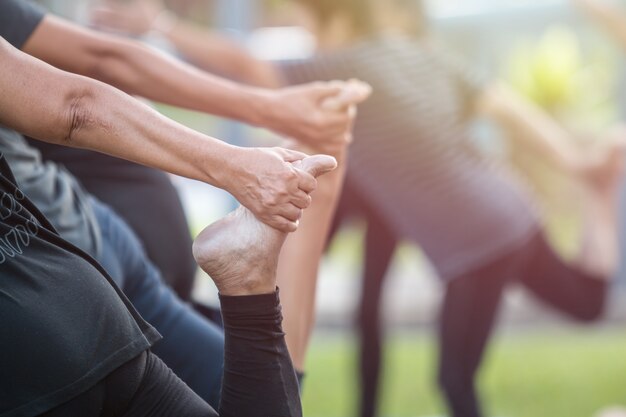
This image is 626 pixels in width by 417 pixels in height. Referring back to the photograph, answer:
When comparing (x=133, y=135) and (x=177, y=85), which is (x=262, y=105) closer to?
(x=177, y=85)

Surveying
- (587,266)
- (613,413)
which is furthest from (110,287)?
(613,413)

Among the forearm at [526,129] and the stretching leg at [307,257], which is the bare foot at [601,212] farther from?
the stretching leg at [307,257]

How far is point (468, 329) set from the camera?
9.64ft

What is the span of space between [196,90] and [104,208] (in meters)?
0.33

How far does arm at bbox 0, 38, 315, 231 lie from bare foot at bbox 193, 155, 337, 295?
3 centimetres

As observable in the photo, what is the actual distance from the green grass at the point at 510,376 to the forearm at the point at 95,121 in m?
2.40

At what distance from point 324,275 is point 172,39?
332cm

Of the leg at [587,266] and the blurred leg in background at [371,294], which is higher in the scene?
the leg at [587,266]

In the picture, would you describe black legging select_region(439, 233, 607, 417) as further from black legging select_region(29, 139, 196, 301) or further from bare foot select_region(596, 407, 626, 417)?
black legging select_region(29, 139, 196, 301)

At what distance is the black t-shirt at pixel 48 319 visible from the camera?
4.08ft

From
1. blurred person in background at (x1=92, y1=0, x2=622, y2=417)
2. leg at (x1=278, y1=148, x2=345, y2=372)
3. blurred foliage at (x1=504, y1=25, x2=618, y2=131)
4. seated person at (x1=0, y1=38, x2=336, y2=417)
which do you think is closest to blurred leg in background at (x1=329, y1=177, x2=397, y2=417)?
blurred person in background at (x1=92, y1=0, x2=622, y2=417)

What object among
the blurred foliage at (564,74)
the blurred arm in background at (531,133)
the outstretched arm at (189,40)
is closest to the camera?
the outstretched arm at (189,40)

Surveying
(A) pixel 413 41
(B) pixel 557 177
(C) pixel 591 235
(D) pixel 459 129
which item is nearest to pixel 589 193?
(C) pixel 591 235

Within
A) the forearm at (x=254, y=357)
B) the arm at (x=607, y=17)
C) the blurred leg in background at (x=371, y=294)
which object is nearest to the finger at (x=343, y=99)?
the forearm at (x=254, y=357)
